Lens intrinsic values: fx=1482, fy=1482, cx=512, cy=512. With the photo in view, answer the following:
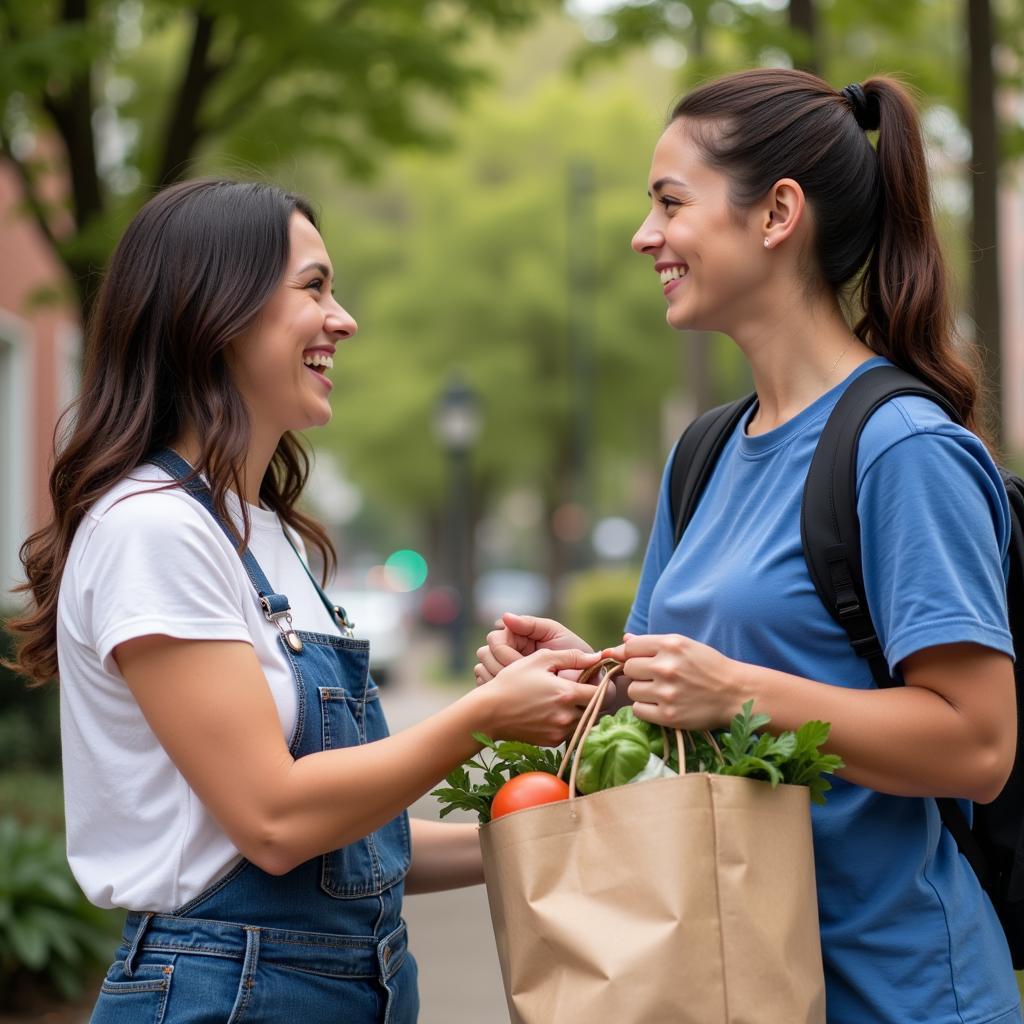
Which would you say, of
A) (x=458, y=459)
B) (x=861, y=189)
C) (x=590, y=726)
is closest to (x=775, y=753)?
(x=590, y=726)

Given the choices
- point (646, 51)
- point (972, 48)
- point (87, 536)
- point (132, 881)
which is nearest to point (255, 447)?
point (87, 536)

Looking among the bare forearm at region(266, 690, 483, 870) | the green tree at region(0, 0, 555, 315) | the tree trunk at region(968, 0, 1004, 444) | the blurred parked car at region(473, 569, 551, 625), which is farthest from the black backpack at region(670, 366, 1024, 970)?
the blurred parked car at region(473, 569, 551, 625)

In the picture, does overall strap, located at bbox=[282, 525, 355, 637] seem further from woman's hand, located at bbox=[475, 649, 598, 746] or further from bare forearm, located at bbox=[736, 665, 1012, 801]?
bare forearm, located at bbox=[736, 665, 1012, 801]

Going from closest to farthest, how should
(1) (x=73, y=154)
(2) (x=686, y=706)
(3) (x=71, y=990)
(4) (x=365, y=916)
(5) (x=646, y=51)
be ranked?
(2) (x=686, y=706), (4) (x=365, y=916), (3) (x=71, y=990), (5) (x=646, y=51), (1) (x=73, y=154)

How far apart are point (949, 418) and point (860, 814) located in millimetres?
610

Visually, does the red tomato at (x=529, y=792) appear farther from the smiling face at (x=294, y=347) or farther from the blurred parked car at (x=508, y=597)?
the blurred parked car at (x=508, y=597)

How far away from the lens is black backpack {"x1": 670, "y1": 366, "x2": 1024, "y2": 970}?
7.08ft

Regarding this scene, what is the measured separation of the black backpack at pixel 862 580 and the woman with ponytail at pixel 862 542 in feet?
0.10

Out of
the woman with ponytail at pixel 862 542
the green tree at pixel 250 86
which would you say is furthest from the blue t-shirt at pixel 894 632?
the green tree at pixel 250 86

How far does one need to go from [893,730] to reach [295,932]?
96 cm

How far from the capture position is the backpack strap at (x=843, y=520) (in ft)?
7.07

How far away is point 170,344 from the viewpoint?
244cm

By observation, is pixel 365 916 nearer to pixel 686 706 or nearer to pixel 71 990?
pixel 686 706

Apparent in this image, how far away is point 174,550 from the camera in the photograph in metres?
2.20
